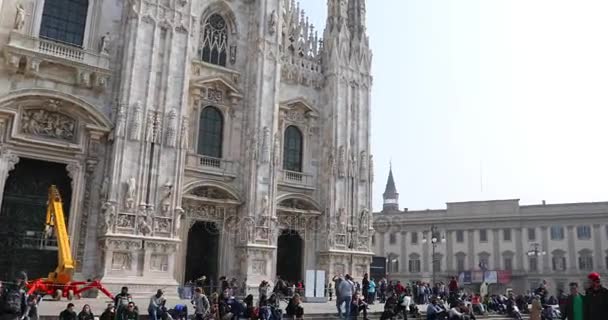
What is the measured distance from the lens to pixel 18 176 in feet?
70.7

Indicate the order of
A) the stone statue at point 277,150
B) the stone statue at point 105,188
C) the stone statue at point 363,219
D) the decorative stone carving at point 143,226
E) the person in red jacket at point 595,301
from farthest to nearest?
the stone statue at point 363,219 < the stone statue at point 277,150 < the decorative stone carving at point 143,226 < the stone statue at point 105,188 < the person in red jacket at point 595,301

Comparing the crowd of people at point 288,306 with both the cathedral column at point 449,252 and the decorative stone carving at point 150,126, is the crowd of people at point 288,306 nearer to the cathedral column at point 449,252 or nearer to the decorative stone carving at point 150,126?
the decorative stone carving at point 150,126

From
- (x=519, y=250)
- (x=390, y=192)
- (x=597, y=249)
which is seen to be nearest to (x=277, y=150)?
(x=519, y=250)

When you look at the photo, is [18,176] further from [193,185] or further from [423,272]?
[423,272]

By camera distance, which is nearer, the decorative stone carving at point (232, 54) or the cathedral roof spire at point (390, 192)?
the decorative stone carving at point (232, 54)

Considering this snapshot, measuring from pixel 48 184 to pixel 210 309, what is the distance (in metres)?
10.3

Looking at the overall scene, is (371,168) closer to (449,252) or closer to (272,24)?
(272,24)

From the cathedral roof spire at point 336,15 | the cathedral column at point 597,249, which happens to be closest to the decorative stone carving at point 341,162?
the cathedral roof spire at point 336,15

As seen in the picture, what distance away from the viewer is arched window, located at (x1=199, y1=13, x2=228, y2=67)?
89.6 feet

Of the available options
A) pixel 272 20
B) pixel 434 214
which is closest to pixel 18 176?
pixel 272 20

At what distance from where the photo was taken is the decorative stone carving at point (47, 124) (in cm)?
2147

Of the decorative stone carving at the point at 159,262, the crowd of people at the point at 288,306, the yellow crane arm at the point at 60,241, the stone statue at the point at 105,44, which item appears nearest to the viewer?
the crowd of people at the point at 288,306

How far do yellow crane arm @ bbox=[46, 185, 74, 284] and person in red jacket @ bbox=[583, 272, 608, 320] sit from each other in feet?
51.4

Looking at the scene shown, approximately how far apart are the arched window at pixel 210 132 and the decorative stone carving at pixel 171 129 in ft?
7.95
